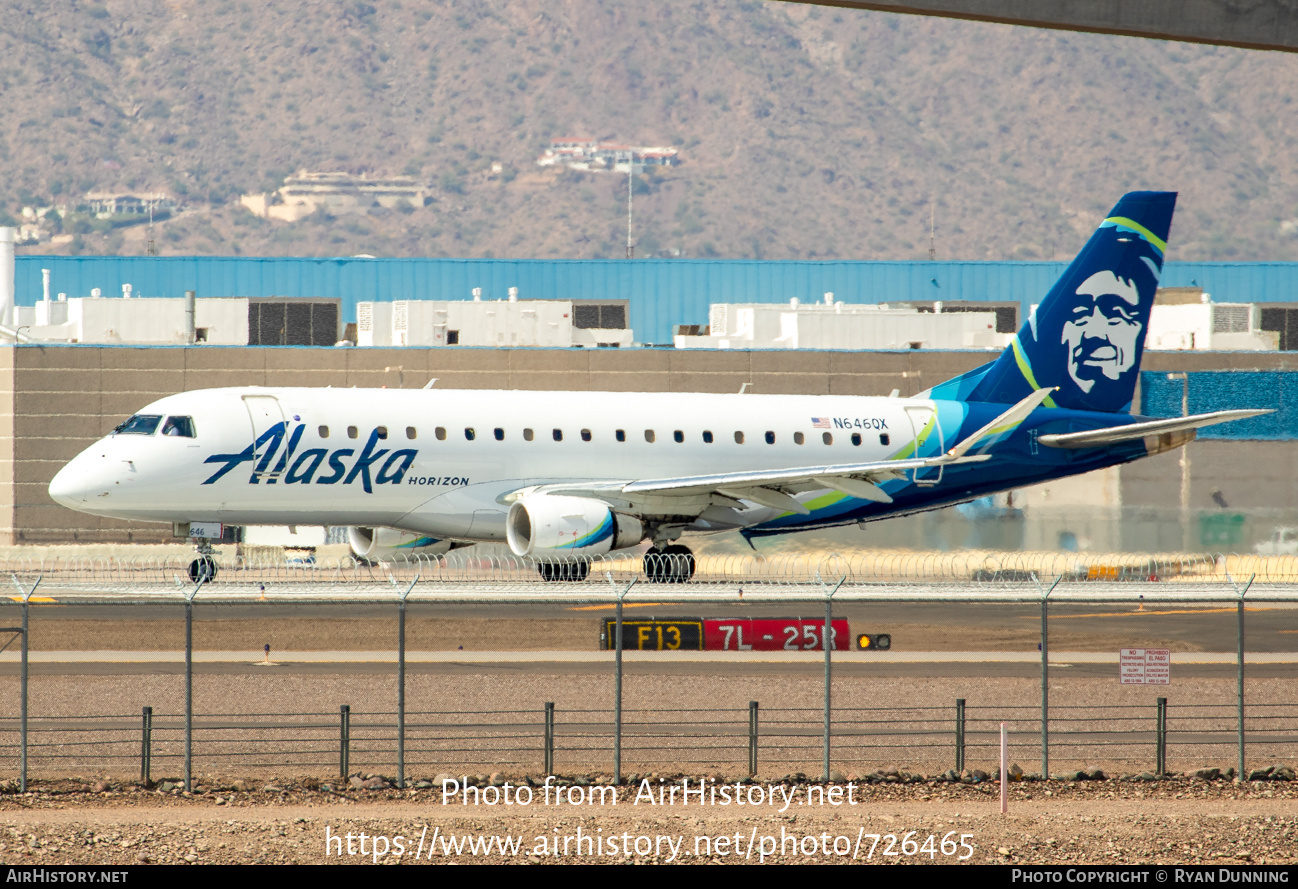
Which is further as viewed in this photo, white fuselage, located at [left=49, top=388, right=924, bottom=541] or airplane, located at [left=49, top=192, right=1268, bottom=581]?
airplane, located at [left=49, top=192, right=1268, bottom=581]

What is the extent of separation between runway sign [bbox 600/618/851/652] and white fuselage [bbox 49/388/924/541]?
21.4ft

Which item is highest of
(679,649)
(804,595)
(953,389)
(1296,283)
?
(1296,283)

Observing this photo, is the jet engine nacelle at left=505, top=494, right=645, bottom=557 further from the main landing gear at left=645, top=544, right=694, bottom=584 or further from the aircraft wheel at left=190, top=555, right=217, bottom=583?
the aircraft wheel at left=190, top=555, right=217, bottom=583

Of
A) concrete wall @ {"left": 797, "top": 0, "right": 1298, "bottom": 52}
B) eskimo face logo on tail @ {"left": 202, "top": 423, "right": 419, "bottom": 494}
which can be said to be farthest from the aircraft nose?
concrete wall @ {"left": 797, "top": 0, "right": 1298, "bottom": 52}

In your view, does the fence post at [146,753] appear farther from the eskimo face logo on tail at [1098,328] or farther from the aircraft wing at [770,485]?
the eskimo face logo on tail at [1098,328]

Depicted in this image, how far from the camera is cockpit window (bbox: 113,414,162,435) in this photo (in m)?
36.1

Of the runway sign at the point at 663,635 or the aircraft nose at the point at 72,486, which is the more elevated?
the aircraft nose at the point at 72,486

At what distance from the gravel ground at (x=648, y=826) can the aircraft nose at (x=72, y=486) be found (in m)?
16.6

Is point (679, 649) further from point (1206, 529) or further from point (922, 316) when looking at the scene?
point (922, 316)

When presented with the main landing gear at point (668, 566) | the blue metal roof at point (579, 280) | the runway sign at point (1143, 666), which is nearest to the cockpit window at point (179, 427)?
the main landing gear at point (668, 566)

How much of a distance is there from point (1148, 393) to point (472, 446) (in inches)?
1080

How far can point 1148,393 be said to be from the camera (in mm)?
56375

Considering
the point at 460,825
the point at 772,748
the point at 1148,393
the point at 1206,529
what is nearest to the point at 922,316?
the point at 1148,393

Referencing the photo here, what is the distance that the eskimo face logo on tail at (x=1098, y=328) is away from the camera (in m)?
Answer: 44.3
